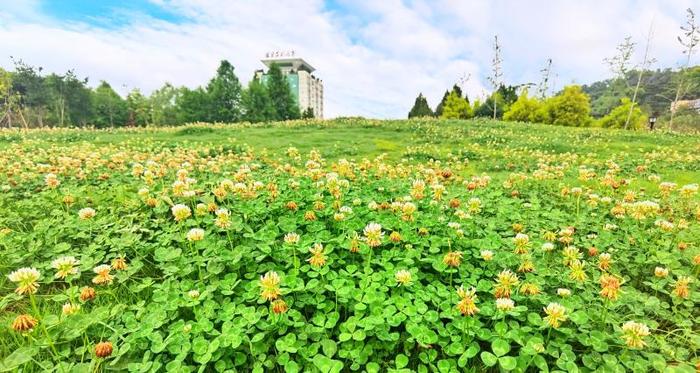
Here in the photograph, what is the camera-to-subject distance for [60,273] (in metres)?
2.19

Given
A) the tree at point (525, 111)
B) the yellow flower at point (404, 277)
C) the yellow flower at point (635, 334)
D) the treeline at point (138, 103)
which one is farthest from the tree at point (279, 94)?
the yellow flower at point (635, 334)

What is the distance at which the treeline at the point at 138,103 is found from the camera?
4927cm

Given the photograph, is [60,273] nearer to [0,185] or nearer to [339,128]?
[0,185]

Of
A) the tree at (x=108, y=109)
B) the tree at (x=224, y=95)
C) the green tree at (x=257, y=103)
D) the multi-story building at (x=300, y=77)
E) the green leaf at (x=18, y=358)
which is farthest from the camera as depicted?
the multi-story building at (x=300, y=77)

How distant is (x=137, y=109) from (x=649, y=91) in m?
91.0

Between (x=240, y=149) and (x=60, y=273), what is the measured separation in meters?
9.74

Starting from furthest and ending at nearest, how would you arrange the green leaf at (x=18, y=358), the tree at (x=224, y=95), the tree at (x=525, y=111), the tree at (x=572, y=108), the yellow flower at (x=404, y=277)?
the tree at (x=224, y=95)
the tree at (x=525, y=111)
the tree at (x=572, y=108)
the yellow flower at (x=404, y=277)
the green leaf at (x=18, y=358)

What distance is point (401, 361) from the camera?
1.95 m

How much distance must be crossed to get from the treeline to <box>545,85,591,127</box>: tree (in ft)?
99.7

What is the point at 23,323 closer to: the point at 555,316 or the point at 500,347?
the point at 500,347

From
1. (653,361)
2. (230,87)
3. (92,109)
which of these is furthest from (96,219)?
(92,109)

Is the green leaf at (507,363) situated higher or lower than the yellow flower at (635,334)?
lower

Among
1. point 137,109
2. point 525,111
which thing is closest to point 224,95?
point 137,109

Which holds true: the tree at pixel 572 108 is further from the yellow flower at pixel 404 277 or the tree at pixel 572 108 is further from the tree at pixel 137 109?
the tree at pixel 137 109
